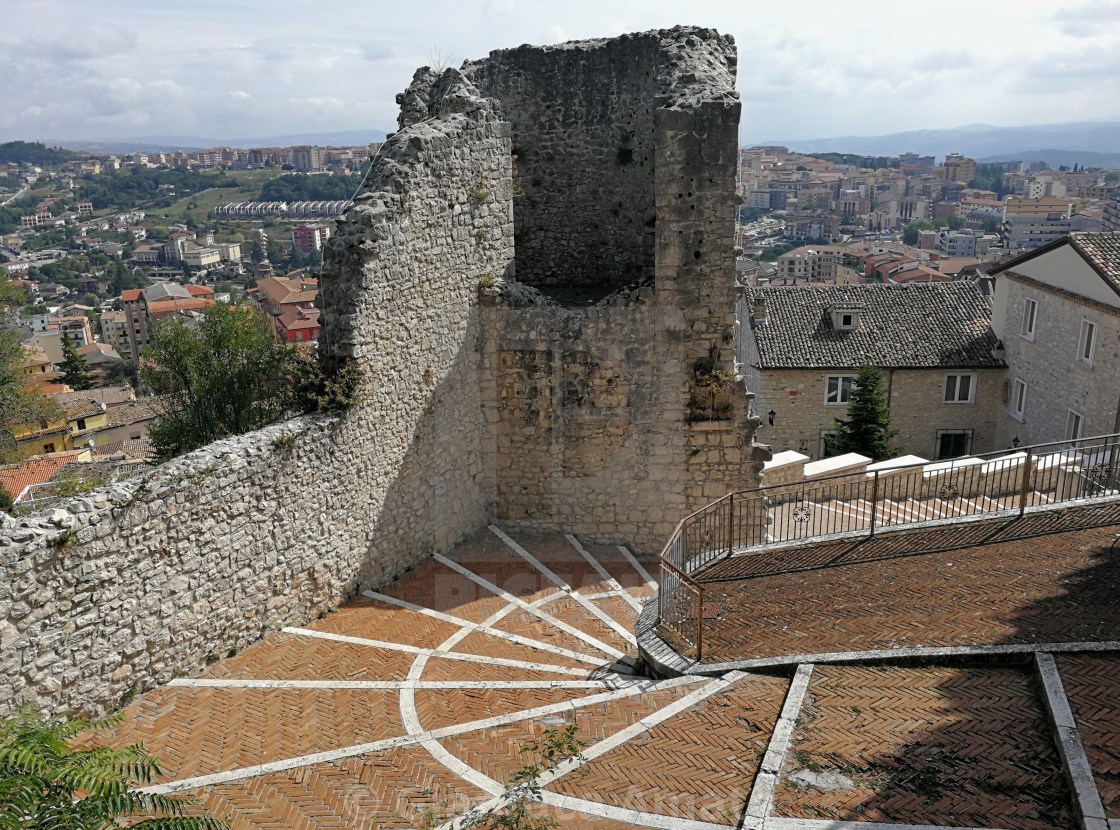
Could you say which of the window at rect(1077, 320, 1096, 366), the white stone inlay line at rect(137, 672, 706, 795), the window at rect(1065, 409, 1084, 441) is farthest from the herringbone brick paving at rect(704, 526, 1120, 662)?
the window at rect(1065, 409, 1084, 441)

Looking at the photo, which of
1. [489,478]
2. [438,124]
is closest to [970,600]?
[489,478]

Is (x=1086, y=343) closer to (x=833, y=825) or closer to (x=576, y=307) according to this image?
(x=576, y=307)

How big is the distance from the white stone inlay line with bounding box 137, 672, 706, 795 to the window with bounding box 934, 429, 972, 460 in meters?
28.8

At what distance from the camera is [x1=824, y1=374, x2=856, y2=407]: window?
114ft

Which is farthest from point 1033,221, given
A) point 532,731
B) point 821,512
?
point 532,731

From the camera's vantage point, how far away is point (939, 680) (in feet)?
27.3

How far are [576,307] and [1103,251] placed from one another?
22.0 metres

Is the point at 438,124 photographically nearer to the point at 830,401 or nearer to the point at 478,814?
the point at 478,814

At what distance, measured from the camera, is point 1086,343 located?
1128 inches

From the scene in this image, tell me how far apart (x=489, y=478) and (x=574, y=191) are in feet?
18.8

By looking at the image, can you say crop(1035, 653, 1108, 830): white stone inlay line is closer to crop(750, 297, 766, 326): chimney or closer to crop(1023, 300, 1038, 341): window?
crop(1023, 300, 1038, 341): window

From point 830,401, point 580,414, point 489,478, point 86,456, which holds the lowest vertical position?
point 86,456

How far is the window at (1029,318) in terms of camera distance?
31981 mm

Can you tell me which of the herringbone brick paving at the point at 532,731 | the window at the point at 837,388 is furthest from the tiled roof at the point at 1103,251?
the herringbone brick paving at the point at 532,731
